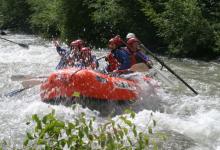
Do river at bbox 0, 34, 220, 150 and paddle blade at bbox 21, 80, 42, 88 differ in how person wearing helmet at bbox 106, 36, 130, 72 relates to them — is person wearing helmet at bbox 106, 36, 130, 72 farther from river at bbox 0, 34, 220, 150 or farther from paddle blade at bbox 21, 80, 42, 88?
paddle blade at bbox 21, 80, 42, 88

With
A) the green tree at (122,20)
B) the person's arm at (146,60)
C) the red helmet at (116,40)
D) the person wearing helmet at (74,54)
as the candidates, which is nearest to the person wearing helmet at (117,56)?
the red helmet at (116,40)

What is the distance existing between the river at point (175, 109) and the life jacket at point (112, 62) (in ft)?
3.40

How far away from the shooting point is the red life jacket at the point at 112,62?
881 cm

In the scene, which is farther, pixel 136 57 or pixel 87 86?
pixel 136 57

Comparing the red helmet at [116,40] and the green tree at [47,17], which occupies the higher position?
the red helmet at [116,40]

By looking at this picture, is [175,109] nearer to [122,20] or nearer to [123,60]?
[123,60]

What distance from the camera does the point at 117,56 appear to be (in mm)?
8789

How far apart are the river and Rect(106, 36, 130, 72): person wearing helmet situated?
94 cm

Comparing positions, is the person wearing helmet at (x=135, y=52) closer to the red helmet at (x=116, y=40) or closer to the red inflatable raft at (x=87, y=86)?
the red helmet at (x=116, y=40)

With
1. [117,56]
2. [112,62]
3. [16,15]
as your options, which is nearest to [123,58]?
[117,56]

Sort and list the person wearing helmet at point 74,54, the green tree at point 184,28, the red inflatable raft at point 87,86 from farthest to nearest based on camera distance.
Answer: the green tree at point 184,28 → the person wearing helmet at point 74,54 → the red inflatable raft at point 87,86

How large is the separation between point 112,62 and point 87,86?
5.37ft

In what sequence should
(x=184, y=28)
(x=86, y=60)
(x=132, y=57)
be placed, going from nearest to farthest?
(x=86, y=60)
(x=132, y=57)
(x=184, y=28)

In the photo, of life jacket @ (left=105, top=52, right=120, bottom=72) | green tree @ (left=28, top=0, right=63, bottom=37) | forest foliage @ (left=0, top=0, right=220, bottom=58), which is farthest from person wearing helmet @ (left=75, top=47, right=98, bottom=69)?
green tree @ (left=28, top=0, right=63, bottom=37)
